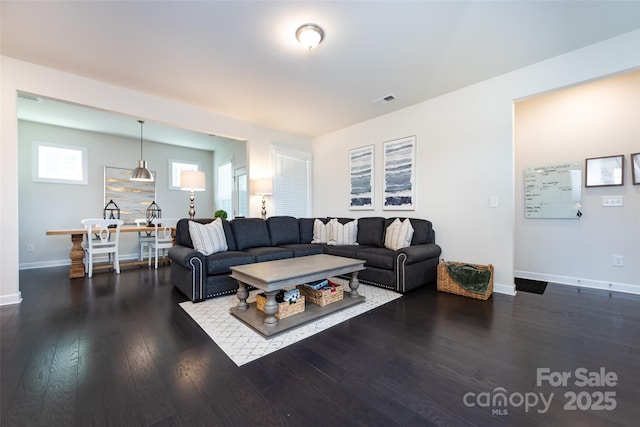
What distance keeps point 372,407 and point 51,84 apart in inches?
181

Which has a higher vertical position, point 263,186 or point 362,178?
point 362,178

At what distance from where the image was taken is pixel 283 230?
4445 mm

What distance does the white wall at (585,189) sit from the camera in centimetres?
310

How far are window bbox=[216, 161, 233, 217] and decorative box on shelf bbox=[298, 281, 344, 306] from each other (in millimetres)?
4454

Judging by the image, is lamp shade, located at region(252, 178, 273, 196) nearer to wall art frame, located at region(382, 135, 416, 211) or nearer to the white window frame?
the white window frame

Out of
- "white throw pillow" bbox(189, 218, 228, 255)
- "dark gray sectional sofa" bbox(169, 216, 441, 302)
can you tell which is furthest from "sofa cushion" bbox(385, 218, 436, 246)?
"white throw pillow" bbox(189, 218, 228, 255)

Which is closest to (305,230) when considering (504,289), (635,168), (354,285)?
(354,285)

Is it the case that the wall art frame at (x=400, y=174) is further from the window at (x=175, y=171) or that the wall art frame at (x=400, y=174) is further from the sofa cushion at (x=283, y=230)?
the window at (x=175, y=171)

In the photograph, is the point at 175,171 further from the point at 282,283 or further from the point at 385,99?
the point at 282,283

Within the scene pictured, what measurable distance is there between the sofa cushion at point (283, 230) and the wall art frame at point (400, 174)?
1.64m

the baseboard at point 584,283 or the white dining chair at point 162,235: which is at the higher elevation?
the white dining chair at point 162,235

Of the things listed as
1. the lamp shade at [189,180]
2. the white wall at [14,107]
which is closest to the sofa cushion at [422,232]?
the lamp shade at [189,180]

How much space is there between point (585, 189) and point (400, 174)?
2391 mm

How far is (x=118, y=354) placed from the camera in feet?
5.91
